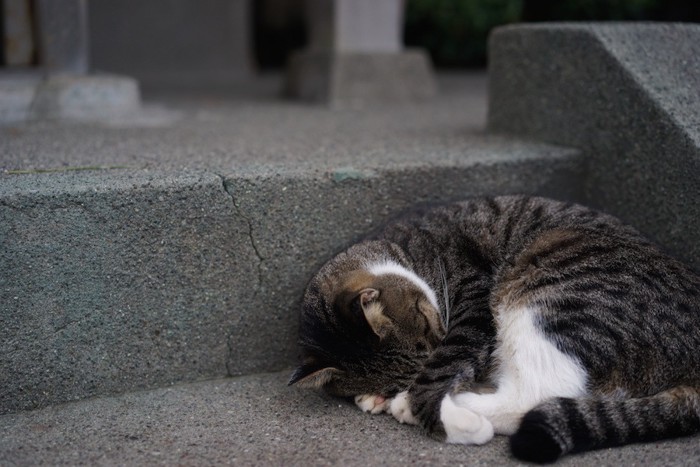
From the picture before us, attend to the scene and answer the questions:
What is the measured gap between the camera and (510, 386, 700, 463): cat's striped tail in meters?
2.17

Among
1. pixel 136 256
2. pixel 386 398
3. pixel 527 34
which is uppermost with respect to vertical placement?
pixel 527 34

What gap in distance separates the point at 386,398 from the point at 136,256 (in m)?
1.02

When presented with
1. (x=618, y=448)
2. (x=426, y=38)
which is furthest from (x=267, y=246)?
(x=426, y=38)

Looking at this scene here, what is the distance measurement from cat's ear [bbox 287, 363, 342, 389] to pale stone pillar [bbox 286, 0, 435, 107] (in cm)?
316

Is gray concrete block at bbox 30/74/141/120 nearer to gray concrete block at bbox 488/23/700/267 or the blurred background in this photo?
gray concrete block at bbox 488/23/700/267

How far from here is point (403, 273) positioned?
269 centimetres

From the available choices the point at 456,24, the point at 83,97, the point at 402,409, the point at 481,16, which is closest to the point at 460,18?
the point at 456,24

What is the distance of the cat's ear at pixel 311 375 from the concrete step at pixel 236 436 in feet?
0.51

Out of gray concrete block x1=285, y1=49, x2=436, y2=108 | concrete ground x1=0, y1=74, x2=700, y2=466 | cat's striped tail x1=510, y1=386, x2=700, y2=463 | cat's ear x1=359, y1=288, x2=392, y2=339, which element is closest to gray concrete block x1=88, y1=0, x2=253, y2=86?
gray concrete block x1=285, y1=49, x2=436, y2=108

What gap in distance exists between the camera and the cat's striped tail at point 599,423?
2.17 metres

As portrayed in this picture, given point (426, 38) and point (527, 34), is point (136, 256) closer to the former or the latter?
point (527, 34)

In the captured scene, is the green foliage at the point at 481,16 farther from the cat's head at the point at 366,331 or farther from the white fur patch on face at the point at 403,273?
the cat's head at the point at 366,331

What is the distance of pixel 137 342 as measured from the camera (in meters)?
2.70

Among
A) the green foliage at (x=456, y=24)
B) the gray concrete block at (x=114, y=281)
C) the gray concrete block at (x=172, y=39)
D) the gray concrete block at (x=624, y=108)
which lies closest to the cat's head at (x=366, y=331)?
the gray concrete block at (x=114, y=281)
